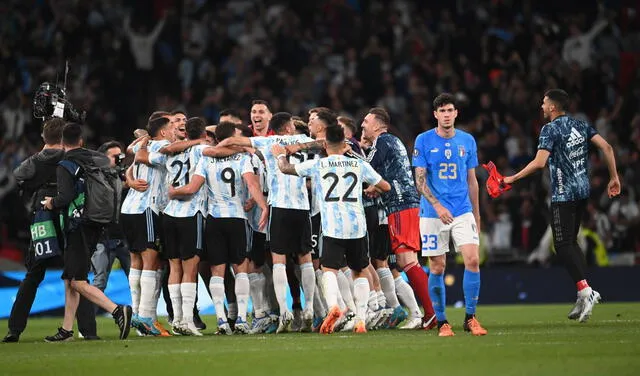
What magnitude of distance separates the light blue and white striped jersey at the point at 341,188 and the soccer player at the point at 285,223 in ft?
3.37

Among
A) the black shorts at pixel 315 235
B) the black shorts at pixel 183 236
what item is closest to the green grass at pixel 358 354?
the black shorts at pixel 183 236

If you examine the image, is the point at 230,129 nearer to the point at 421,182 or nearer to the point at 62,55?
the point at 421,182

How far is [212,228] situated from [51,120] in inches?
89.7

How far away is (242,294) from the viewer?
14969mm

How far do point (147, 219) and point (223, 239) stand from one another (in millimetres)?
1098

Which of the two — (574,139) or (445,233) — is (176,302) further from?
(574,139)

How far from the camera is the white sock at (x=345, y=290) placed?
49.3 feet

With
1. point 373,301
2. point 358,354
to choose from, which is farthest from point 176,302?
point 358,354

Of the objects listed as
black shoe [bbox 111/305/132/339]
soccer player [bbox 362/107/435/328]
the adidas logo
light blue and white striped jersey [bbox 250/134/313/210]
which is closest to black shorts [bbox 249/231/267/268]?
light blue and white striped jersey [bbox 250/134/313/210]

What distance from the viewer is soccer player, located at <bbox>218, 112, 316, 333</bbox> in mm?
14891

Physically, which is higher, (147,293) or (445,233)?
(445,233)

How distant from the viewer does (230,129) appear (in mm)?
15031

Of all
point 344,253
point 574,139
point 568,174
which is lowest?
point 344,253

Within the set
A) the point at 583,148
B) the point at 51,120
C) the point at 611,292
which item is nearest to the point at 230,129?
the point at 51,120
